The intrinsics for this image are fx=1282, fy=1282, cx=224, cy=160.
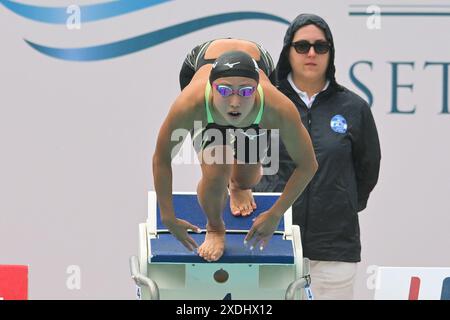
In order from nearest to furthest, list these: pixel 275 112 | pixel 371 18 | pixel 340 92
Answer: pixel 275 112 → pixel 340 92 → pixel 371 18

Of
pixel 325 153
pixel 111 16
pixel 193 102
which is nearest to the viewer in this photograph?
pixel 193 102

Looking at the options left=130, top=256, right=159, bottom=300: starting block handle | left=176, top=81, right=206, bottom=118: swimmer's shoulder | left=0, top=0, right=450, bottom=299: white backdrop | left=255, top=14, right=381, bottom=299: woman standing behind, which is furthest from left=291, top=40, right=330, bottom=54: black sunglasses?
left=130, top=256, right=159, bottom=300: starting block handle

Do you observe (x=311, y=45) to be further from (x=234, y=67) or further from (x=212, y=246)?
(x=212, y=246)

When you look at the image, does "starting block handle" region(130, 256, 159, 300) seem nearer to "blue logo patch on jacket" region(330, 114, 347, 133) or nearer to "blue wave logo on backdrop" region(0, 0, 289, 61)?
"blue logo patch on jacket" region(330, 114, 347, 133)

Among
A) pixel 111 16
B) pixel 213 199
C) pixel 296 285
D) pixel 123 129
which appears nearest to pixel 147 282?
pixel 213 199

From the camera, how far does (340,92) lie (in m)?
5.71

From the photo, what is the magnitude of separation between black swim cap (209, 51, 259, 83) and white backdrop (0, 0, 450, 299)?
1.78 meters

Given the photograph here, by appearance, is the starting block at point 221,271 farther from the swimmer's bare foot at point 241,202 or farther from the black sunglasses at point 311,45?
the black sunglasses at point 311,45

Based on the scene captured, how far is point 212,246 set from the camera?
479 centimetres

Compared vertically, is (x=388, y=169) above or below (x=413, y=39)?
below

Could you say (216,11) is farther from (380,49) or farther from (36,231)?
(36,231)

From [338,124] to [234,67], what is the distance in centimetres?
114

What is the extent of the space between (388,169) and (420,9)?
819 millimetres

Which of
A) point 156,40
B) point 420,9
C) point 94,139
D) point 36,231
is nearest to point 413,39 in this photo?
point 420,9
